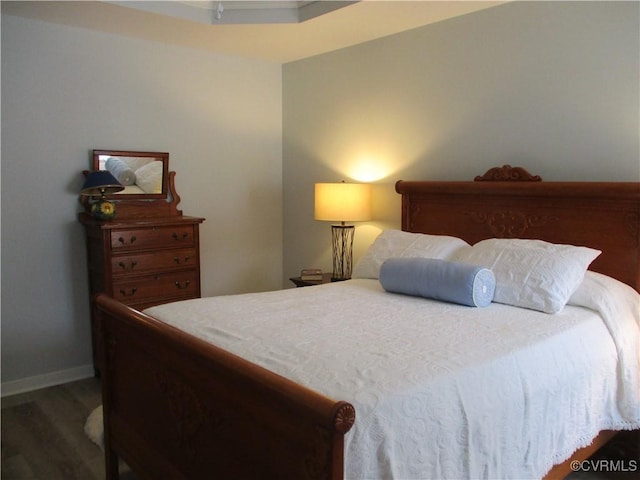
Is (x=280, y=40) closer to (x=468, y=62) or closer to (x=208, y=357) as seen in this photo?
(x=468, y=62)

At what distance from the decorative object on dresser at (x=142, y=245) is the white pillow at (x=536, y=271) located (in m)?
2.03

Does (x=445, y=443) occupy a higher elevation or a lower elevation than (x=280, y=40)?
lower

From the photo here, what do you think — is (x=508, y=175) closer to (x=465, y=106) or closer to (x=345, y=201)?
(x=465, y=106)

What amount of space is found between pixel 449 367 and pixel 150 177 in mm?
2866

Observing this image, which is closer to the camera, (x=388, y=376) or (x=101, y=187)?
(x=388, y=376)

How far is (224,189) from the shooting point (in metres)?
4.23

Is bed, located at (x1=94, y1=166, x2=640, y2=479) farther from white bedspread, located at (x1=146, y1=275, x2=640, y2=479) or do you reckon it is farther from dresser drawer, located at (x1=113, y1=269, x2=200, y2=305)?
dresser drawer, located at (x1=113, y1=269, x2=200, y2=305)

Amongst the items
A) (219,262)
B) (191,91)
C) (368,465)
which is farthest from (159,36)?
(368,465)

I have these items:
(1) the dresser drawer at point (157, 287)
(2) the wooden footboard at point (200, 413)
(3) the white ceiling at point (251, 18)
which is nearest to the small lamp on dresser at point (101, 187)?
(1) the dresser drawer at point (157, 287)

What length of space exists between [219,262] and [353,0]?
2280 mm

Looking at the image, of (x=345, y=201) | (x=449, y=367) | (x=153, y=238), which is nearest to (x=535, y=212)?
(x=345, y=201)

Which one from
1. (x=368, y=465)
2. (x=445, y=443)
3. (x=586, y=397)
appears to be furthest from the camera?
(x=586, y=397)

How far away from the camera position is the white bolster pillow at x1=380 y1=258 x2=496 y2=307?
2318mm

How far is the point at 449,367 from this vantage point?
1576 mm
